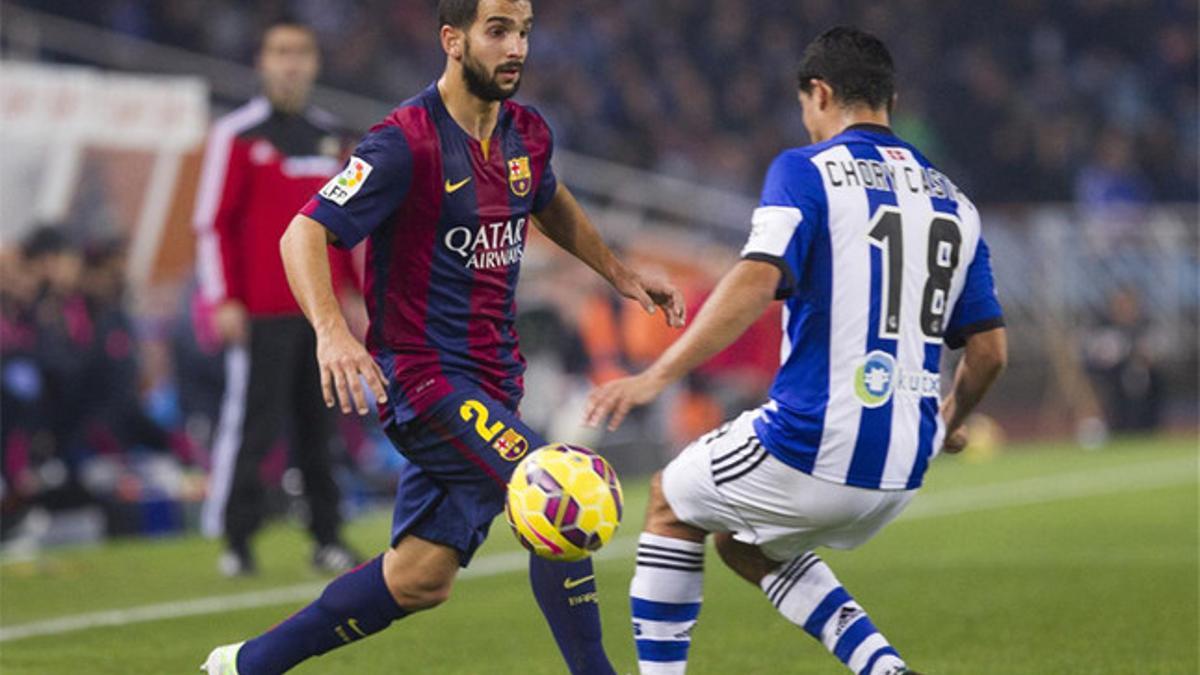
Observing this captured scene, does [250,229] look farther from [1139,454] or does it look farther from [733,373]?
[1139,454]

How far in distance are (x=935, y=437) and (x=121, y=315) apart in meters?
9.20

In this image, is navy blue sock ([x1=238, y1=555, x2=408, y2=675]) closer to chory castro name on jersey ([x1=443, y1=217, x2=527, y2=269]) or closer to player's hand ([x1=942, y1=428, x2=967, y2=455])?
chory castro name on jersey ([x1=443, y1=217, x2=527, y2=269])

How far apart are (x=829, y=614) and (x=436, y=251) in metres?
1.46

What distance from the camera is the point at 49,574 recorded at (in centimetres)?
1079

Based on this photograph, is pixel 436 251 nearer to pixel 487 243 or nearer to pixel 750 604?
pixel 487 243

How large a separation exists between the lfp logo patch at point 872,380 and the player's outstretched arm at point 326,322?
121cm

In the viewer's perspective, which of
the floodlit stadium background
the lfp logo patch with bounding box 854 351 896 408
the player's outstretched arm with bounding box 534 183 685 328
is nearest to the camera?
the lfp logo patch with bounding box 854 351 896 408

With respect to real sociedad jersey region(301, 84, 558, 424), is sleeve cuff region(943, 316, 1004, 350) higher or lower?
higher

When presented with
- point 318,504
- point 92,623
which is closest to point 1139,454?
point 318,504

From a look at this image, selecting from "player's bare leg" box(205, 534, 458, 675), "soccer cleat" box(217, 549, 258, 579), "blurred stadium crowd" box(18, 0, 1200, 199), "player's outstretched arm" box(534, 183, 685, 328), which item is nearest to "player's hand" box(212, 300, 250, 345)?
"soccer cleat" box(217, 549, 258, 579)

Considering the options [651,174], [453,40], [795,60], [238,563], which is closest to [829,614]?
[453,40]

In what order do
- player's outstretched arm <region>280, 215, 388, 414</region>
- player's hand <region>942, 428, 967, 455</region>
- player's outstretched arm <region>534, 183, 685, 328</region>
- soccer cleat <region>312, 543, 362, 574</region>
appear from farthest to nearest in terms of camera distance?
soccer cleat <region>312, 543, 362, 574</region>
player's outstretched arm <region>534, 183, 685, 328</region>
player's hand <region>942, 428, 967, 455</region>
player's outstretched arm <region>280, 215, 388, 414</region>

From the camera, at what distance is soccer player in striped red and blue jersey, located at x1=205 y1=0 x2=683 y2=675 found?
5.62m

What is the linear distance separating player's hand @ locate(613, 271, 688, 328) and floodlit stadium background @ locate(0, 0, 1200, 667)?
7.10 metres
